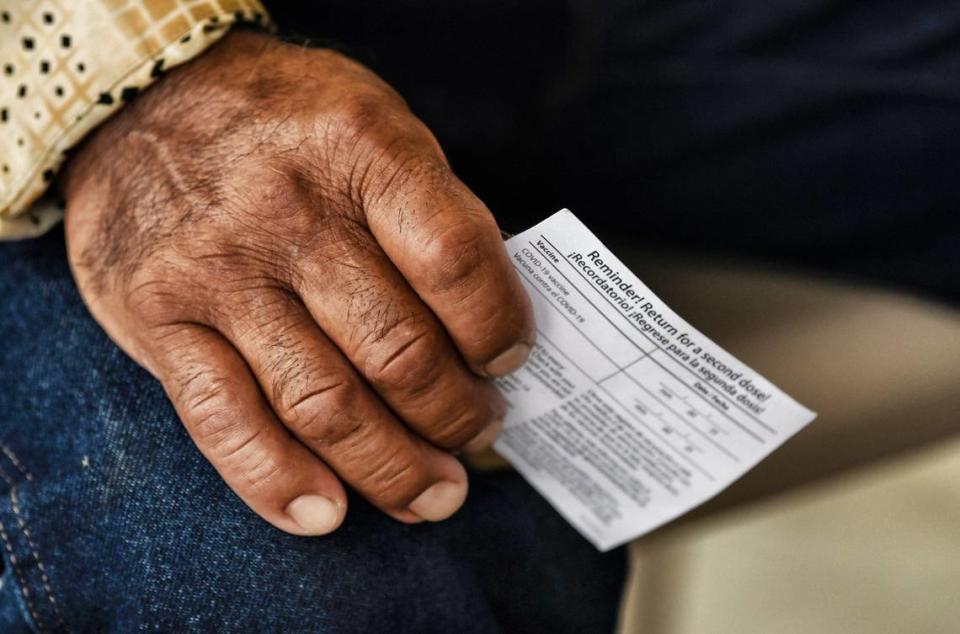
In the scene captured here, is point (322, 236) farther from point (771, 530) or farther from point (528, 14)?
point (771, 530)

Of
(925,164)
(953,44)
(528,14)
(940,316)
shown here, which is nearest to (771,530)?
(940,316)

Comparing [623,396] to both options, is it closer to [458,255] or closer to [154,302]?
[458,255]

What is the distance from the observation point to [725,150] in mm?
807

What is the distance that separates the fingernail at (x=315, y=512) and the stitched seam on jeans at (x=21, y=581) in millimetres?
165

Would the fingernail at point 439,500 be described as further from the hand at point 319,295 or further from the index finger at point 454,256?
the index finger at point 454,256

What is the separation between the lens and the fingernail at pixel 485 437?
535mm

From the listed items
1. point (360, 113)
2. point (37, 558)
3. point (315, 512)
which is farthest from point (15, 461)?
point (360, 113)

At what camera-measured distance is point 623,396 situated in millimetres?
486

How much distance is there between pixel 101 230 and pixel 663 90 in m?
0.49

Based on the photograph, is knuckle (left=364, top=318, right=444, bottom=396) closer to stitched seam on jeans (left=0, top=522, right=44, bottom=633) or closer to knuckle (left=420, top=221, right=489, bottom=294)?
knuckle (left=420, top=221, right=489, bottom=294)

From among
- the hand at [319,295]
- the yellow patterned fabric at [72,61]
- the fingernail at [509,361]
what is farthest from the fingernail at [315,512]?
the yellow patterned fabric at [72,61]

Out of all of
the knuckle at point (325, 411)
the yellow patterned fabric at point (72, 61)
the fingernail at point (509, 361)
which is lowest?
the fingernail at point (509, 361)

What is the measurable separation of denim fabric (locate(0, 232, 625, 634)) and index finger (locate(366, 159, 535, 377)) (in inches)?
6.2

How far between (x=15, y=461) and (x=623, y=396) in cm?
40
